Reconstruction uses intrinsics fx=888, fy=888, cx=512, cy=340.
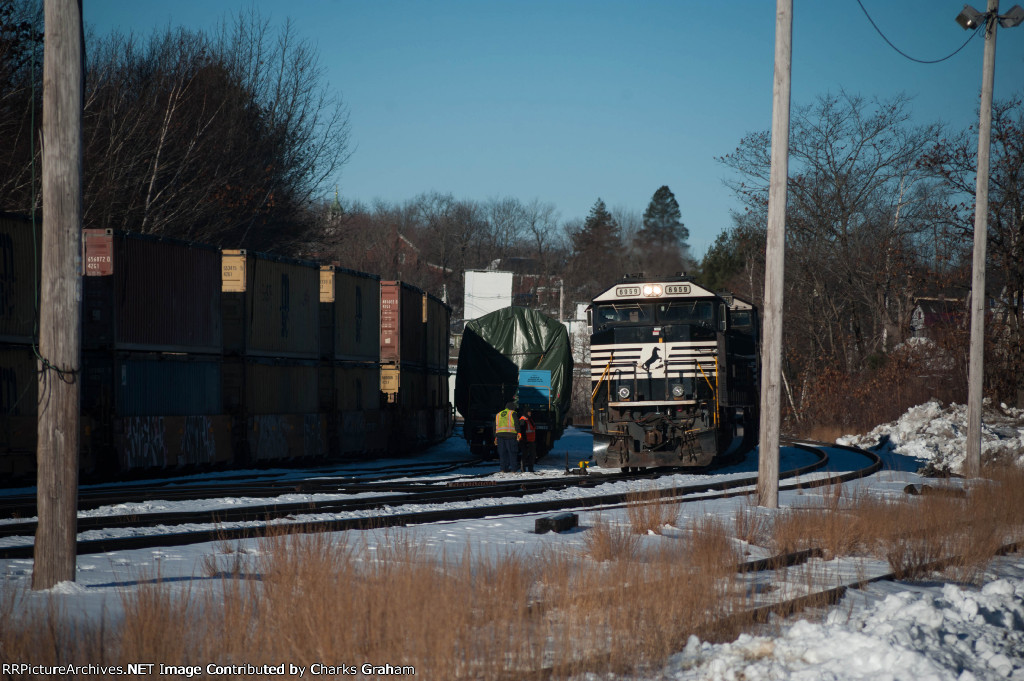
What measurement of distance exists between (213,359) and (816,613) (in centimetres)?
1592

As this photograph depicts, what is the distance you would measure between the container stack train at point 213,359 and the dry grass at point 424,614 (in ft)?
27.6

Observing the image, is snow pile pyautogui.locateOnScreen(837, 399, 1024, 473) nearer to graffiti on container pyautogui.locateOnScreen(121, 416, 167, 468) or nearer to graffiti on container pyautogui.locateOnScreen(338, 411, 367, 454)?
graffiti on container pyautogui.locateOnScreen(338, 411, 367, 454)

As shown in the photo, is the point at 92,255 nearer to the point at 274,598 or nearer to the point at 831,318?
the point at 274,598

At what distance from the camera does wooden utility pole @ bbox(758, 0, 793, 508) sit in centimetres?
1270

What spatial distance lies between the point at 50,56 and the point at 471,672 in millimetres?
5399

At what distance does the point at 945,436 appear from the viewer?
1022 inches

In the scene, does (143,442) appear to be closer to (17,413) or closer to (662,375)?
(17,413)

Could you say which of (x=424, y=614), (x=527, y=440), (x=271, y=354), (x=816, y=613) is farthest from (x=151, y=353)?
(x=816, y=613)

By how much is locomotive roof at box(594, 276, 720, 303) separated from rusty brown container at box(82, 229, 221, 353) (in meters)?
8.68

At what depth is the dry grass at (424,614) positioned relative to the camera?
489 cm

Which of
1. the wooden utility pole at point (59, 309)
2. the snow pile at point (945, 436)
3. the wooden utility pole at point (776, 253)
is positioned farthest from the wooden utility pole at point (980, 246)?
the wooden utility pole at point (59, 309)

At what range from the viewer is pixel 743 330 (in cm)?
2220

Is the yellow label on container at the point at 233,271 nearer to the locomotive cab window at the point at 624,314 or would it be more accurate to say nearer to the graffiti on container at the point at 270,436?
the graffiti on container at the point at 270,436

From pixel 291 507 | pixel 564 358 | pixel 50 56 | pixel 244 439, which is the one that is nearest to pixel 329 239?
pixel 564 358
